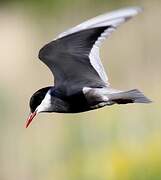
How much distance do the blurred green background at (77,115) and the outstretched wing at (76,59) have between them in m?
0.88

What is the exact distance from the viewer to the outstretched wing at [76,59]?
251 cm

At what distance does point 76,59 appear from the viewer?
261 cm

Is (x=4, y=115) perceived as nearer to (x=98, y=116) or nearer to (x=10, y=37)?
(x=98, y=116)

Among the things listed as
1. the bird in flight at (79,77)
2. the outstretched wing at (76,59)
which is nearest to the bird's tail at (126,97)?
the bird in flight at (79,77)

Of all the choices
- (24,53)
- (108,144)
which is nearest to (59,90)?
(108,144)

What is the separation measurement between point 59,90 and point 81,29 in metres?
0.26

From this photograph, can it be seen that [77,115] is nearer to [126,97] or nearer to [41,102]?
[41,102]

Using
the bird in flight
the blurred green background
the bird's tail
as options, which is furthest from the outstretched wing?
the blurred green background

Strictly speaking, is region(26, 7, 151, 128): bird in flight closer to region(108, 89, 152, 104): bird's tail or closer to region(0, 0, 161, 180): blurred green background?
region(108, 89, 152, 104): bird's tail

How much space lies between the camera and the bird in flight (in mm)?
2443

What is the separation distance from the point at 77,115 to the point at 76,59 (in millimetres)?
1869

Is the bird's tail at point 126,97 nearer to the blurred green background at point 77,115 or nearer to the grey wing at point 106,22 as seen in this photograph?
the grey wing at point 106,22

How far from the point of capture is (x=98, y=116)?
432cm

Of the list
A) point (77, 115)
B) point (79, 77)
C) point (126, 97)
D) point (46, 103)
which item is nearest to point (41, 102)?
point (46, 103)
